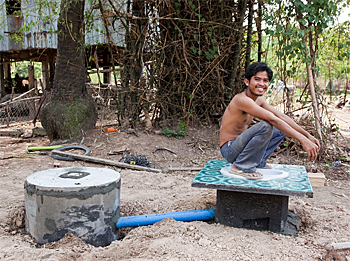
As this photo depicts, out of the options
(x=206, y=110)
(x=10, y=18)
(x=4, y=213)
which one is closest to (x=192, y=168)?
(x=206, y=110)

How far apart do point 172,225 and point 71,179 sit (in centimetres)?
103

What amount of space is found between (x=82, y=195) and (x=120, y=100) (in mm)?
3964

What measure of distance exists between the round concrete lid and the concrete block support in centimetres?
103

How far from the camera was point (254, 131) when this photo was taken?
9.27 ft

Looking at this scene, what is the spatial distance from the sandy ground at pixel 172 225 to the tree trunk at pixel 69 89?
34.9 inches

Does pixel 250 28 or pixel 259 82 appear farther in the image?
pixel 250 28

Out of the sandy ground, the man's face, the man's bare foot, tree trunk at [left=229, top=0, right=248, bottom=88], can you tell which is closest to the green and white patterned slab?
the man's bare foot

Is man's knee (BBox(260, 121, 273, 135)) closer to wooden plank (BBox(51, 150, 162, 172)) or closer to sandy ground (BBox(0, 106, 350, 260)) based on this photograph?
sandy ground (BBox(0, 106, 350, 260))

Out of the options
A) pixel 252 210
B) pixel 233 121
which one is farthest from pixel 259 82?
pixel 252 210

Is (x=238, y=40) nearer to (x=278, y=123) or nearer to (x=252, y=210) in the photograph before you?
(x=278, y=123)

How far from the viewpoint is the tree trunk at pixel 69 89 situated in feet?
20.5

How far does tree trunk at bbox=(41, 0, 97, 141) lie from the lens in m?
6.23

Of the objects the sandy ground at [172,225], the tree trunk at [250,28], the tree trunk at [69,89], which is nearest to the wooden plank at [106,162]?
the sandy ground at [172,225]

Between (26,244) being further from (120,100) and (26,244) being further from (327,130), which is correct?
(327,130)
